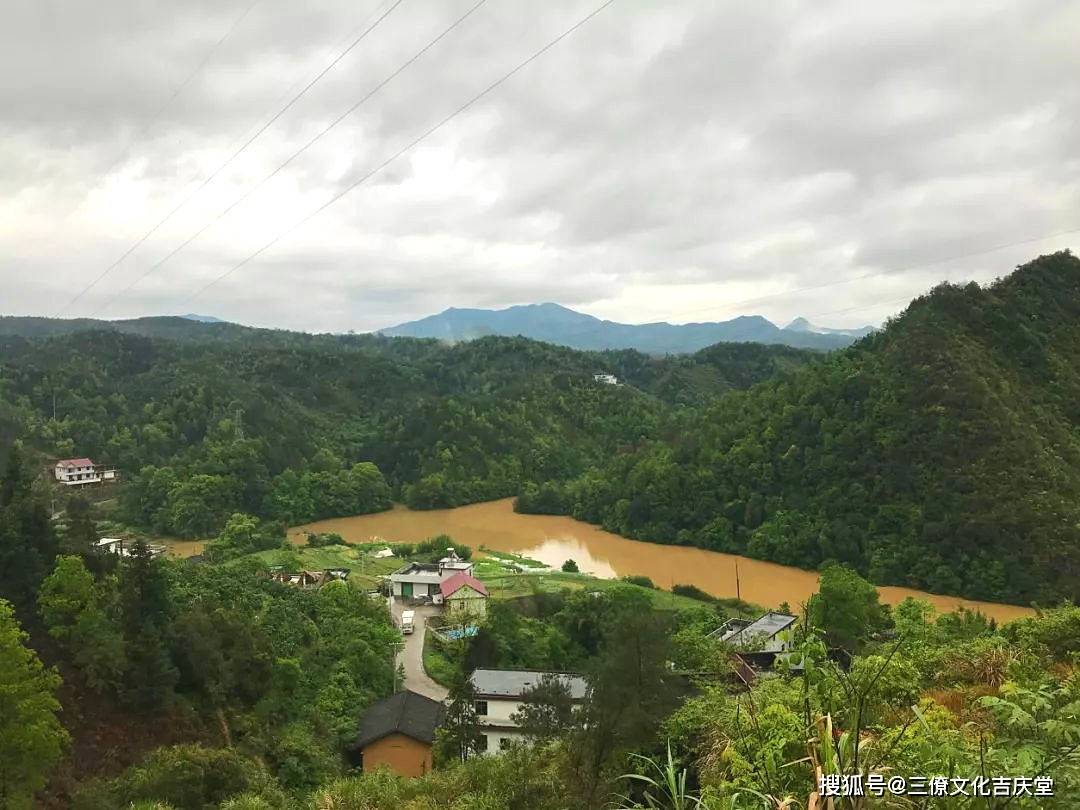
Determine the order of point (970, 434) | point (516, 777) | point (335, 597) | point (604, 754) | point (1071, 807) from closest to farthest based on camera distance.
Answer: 1. point (1071, 807)
2. point (604, 754)
3. point (516, 777)
4. point (335, 597)
5. point (970, 434)

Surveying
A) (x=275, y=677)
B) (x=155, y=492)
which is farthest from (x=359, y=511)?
(x=275, y=677)

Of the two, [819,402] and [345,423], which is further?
[345,423]

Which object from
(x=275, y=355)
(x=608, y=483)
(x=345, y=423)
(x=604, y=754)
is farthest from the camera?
(x=275, y=355)

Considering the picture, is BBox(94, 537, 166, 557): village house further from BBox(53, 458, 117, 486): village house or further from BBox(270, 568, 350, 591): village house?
BBox(53, 458, 117, 486): village house

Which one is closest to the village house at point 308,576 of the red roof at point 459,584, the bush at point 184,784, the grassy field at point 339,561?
the grassy field at point 339,561

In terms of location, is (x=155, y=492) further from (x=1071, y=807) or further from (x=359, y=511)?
(x=1071, y=807)

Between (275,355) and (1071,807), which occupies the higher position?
(275,355)
